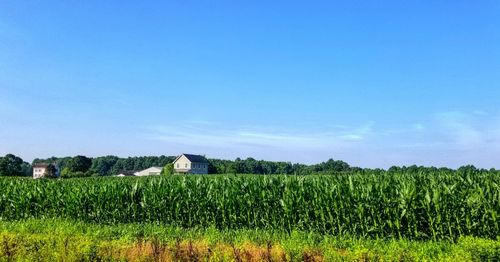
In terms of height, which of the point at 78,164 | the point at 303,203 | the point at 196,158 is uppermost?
the point at 196,158

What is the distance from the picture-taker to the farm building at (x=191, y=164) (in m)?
101

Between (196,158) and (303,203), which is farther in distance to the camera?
(196,158)

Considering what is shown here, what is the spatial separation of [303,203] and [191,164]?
87088 millimetres

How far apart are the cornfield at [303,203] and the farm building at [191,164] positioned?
78.8 m

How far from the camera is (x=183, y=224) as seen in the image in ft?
58.2

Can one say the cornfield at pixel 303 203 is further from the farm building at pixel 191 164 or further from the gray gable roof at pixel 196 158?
the gray gable roof at pixel 196 158

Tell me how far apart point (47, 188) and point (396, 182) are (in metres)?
16.9

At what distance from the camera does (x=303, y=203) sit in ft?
49.7

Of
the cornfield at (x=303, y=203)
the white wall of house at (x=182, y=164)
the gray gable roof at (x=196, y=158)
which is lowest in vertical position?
the cornfield at (x=303, y=203)

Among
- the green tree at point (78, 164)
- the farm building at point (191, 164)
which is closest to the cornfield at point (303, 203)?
the farm building at point (191, 164)

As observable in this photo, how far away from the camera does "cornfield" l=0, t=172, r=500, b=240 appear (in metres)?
13.1

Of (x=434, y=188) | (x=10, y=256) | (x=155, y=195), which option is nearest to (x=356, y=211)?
(x=434, y=188)

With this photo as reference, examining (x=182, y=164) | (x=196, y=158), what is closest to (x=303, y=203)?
(x=196, y=158)

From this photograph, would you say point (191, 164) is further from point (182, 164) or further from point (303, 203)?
point (303, 203)
